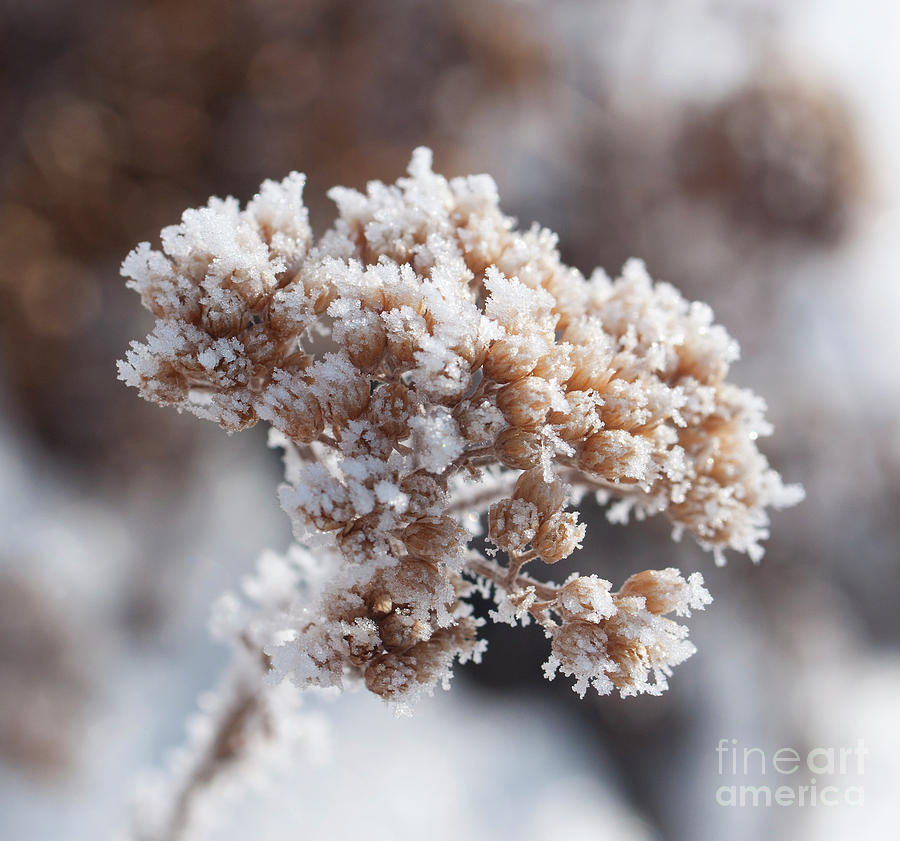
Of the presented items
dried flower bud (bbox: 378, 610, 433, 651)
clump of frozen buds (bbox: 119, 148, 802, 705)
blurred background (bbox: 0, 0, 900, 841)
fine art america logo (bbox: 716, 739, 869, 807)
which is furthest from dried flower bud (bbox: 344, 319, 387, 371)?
fine art america logo (bbox: 716, 739, 869, 807)

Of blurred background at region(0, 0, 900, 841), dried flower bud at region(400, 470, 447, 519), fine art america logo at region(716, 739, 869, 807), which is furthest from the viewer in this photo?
blurred background at region(0, 0, 900, 841)

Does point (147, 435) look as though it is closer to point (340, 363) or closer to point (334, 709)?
point (334, 709)

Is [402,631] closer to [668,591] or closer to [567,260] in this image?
[668,591]

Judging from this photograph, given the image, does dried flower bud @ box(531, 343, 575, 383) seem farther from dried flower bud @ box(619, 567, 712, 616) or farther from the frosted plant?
dried flower bud @ box(619, 567, 712, 616)

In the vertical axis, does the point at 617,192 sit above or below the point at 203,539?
above

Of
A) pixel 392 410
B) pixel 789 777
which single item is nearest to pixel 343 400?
pixel 392 410

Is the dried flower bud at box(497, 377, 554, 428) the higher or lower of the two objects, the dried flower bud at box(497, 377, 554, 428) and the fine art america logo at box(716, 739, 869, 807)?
the lower

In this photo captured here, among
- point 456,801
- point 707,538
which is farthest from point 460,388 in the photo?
point 456,801
